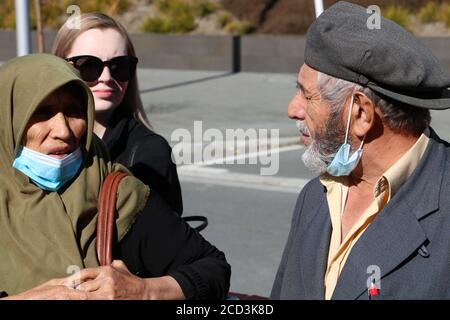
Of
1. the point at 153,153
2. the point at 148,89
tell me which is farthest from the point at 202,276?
the point at 148,89

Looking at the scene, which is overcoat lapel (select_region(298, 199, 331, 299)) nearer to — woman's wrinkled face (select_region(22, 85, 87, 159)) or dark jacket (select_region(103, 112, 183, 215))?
woman's wrinkled face (select_region(22, 85, 87, 159))

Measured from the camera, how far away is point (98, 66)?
4305 millimetres

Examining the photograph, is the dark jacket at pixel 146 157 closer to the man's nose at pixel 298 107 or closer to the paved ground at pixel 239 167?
the man's nose at pixel 298 107

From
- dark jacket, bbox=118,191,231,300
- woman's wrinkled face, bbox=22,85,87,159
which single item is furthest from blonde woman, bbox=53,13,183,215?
woman's wrinkled face, bbox=22,85,87,159

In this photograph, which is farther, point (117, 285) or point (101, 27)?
point (101, 27)

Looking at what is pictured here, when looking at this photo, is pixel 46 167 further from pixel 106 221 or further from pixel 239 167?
pixel 239 167

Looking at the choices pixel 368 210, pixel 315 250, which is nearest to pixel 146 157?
pixel 315 250

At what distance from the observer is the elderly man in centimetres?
266

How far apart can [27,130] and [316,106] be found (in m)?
0.88

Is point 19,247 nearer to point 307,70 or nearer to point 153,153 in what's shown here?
point 307,70

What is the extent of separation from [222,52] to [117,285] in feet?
61.5

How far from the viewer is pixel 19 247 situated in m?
2.88

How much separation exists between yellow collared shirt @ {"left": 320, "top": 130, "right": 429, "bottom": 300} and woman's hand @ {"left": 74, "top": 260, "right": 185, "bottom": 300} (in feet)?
1.66

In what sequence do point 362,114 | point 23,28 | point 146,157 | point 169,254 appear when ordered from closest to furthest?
point 362,114
point 169,254
point 146,157
point 23,28
